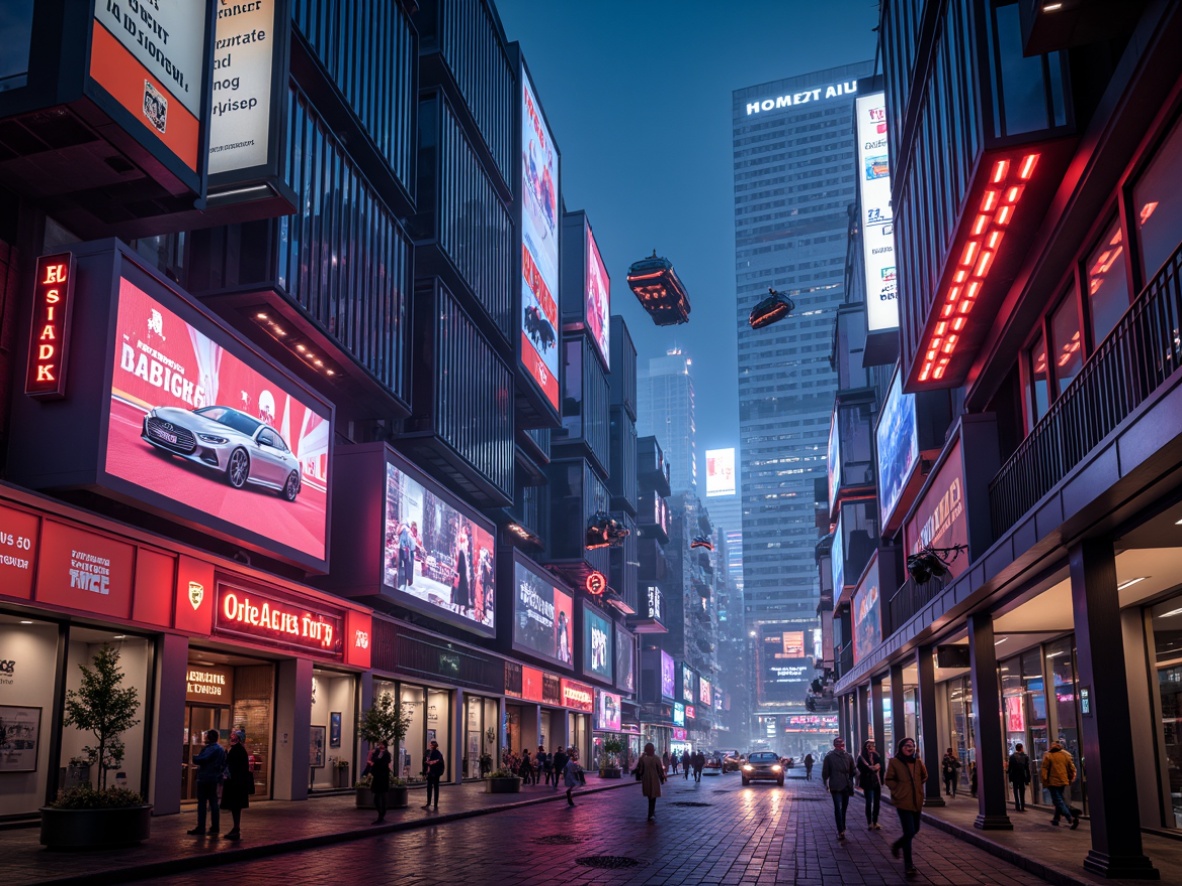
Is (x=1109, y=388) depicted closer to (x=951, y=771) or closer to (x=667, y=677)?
(x=951, y=771)

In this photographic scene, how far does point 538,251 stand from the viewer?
2451 inches

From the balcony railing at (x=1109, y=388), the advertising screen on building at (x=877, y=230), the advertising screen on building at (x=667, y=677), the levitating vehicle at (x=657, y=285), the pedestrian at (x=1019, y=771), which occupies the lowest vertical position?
the pedestrian at (x=1019, y=771)

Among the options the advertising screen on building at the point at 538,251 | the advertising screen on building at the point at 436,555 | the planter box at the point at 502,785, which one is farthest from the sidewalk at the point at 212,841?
the advertising screen on building at the point at 538,251

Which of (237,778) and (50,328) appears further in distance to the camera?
(50,328)

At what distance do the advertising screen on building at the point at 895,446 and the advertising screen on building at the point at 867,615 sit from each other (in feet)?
9.69

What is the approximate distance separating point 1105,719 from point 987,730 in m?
7.10

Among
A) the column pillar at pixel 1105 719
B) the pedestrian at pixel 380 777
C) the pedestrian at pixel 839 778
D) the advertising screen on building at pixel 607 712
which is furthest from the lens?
the advertising screen on building at pixel 607 712

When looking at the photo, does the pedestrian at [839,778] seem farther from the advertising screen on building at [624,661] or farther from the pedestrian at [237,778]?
the advertising screen on building at [624,661]

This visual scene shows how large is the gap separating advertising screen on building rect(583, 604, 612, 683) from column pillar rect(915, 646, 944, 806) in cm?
4077

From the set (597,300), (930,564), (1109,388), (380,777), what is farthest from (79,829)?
(597,300)

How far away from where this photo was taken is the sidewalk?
38.7 ft

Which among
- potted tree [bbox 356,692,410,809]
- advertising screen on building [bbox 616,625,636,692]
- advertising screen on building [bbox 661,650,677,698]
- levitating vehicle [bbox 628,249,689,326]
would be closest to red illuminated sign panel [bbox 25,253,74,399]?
potted tree [bbox 356,692,410,809]

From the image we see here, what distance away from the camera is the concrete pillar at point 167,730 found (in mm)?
20016

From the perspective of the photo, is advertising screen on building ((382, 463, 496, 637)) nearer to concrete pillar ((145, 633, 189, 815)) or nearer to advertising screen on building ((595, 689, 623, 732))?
concrete pillar ((145, 633, 189, 815))
